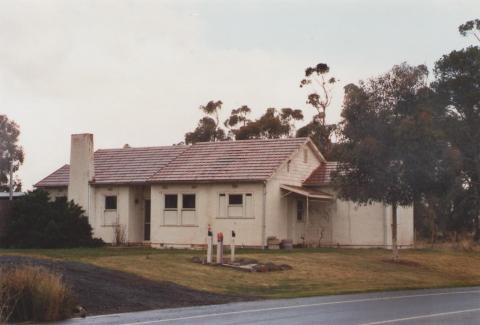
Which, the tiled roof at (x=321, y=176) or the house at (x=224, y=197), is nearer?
the house at (x=224, y=197)

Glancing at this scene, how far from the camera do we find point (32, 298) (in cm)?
1612

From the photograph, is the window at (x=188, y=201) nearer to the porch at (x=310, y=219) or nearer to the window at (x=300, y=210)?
the porch at (x=310, y=219)

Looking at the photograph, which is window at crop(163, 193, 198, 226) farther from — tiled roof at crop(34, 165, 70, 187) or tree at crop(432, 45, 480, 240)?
tree at crop(432, 45, 480, 240)

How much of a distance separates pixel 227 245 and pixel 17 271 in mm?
23021

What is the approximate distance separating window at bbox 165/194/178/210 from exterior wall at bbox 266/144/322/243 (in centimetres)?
494

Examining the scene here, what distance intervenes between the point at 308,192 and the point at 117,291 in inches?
840

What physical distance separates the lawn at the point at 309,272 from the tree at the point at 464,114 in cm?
1774

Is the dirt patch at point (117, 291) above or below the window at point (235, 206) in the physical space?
below

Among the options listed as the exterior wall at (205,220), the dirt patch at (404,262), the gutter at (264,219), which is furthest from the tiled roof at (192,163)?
the dirt patch at (404,262)

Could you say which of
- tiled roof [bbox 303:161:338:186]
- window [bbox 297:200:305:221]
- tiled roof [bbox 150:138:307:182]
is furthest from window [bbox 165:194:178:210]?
tiled roof [bbox 303:161:338:186]

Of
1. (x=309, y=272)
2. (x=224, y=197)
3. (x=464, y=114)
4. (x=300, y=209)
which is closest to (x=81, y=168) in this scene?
(x=224, y=197)

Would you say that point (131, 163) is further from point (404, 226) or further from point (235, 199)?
point (404, 226)

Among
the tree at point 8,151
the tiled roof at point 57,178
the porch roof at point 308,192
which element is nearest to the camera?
the porch roof at point 308,192

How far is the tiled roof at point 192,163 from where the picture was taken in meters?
39.9
